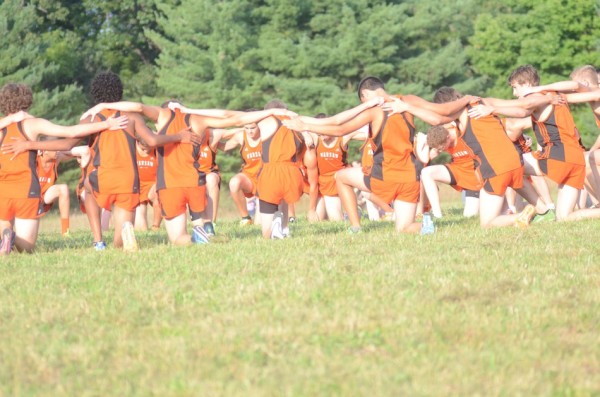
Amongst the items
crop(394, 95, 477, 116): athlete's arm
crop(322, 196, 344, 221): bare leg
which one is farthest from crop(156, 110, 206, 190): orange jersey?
crop(322, 196, 344, 221): bare leg

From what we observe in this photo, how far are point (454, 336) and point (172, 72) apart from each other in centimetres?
3777

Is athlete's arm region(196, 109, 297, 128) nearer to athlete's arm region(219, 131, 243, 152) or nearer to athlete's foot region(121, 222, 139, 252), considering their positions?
athlete's foot region(121, 222, 139, 252)

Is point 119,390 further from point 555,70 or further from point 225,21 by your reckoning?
point 555,70

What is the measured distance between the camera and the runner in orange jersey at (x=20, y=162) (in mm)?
11438

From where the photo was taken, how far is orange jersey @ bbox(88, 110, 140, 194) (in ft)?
38.1

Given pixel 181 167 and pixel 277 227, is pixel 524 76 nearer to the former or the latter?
pixel 277 227

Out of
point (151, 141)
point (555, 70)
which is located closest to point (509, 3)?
point (555, 70)

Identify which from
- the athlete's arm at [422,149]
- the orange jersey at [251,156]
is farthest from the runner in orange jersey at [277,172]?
the athlete's arm at [422,149]

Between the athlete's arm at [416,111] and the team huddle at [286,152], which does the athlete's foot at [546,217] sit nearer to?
the team huddle at [286,152]

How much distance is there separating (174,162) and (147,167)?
5177 mm

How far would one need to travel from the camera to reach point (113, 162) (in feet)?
38.1

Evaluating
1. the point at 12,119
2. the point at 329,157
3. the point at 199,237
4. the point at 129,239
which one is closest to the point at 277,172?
the point at 199,237

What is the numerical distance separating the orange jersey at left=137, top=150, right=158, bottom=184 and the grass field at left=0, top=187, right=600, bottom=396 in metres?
6.05

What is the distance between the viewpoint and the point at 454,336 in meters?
6.65
